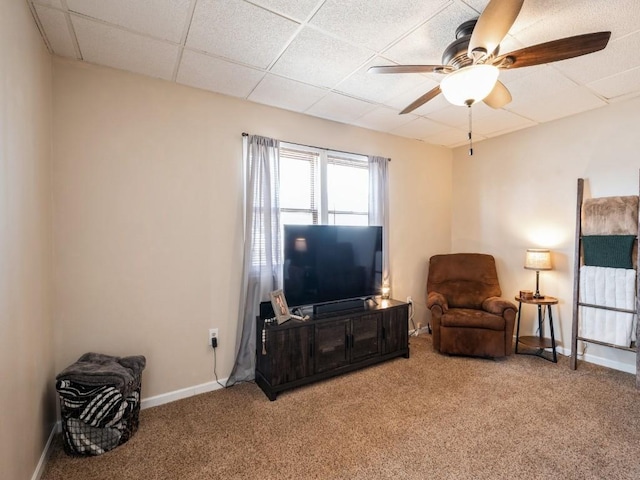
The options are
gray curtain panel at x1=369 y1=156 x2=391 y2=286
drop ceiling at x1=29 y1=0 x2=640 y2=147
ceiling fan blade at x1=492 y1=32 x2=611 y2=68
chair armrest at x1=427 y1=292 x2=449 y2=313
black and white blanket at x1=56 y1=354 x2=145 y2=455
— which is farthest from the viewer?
gray curtain panel at x1=369 y1=156 x2=391 y2=286

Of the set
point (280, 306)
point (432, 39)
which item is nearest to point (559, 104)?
point (432, 39)

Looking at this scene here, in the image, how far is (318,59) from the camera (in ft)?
7.47

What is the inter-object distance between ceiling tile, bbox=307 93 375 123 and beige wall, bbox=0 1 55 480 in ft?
7.00

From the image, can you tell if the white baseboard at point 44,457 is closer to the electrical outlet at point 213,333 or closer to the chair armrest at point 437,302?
the electrical outlet at point 213,333

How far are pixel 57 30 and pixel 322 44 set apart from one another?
1.70 metres

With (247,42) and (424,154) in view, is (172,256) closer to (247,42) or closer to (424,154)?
(247,42)

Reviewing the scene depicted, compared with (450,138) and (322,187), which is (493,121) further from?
(322,187)

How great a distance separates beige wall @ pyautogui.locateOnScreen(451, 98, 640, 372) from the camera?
10.2ft

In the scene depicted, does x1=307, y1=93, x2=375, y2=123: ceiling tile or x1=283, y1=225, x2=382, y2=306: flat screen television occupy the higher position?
x1=307, y1=93, x2=375, y2=123: ceiling tile

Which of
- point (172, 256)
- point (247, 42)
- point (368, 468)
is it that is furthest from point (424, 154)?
point (368, 468)

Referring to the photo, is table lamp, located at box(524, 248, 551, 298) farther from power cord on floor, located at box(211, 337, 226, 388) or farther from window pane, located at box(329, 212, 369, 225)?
power cord on floor, located at box(211, 337, 226, 388)

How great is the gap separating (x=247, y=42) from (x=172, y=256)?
1767 mm

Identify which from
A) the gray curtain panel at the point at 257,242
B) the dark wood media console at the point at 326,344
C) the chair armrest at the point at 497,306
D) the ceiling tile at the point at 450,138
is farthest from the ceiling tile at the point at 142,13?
the chair armrest at the point at 497,306

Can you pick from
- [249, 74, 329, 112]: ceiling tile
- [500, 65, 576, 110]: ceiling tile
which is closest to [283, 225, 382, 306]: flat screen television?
[249, 74, 329, 112]: ceiling tile
